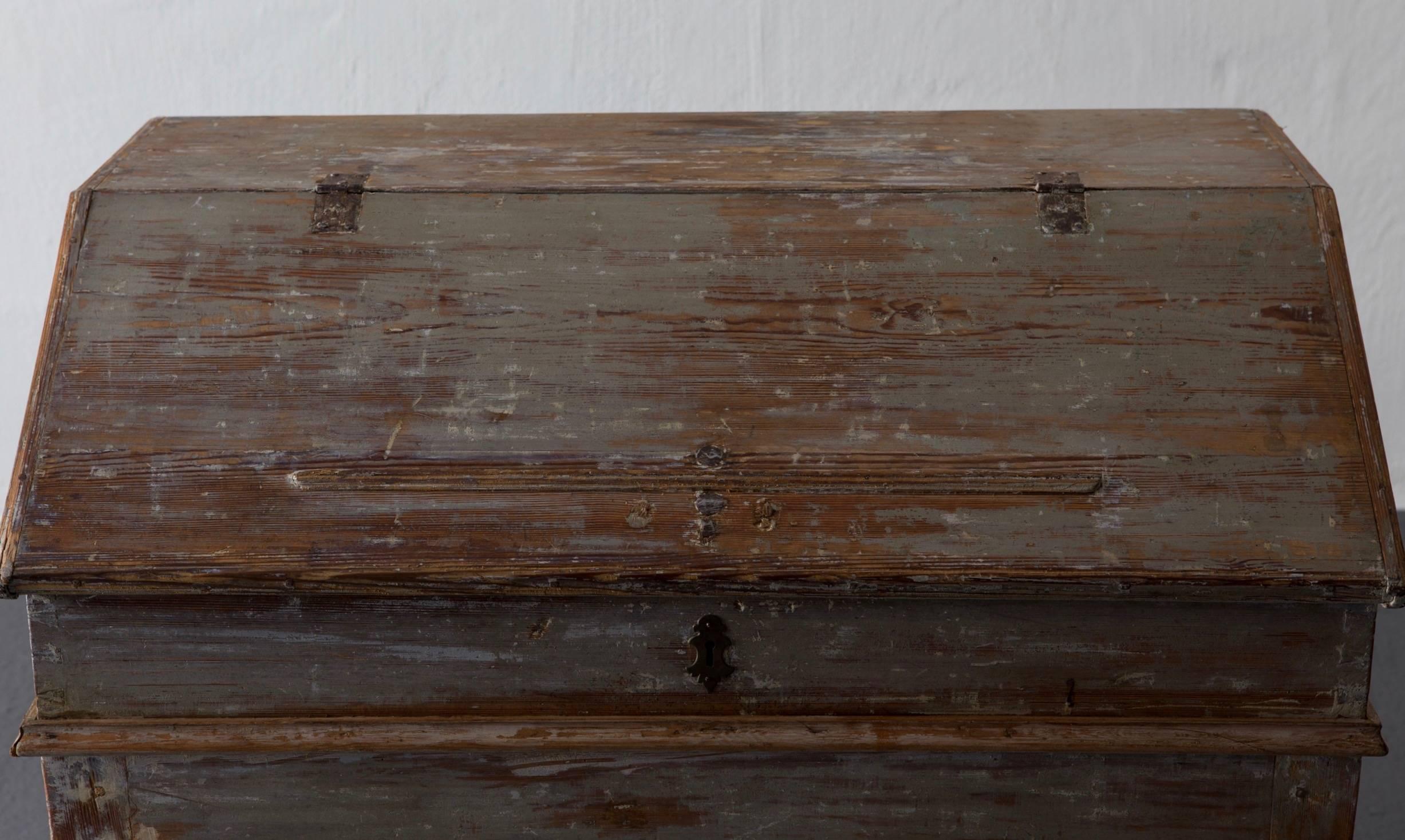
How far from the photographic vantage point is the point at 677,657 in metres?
1.88

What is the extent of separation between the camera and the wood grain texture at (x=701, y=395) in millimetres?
1803

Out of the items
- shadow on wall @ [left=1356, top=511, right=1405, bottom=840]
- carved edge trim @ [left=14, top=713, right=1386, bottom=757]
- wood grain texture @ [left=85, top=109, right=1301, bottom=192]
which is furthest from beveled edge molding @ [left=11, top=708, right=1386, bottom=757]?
wood grain texture @ [left=85, top=109, right=1301, bottom=192]

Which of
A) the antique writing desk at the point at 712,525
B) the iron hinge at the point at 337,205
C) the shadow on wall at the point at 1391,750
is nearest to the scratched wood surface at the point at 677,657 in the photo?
the antique writing desk at the point at 712,525

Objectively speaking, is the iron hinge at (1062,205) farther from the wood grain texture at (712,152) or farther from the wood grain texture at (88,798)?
the wood grain texture at (88,798)

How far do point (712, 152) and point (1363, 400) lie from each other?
3.45 ft

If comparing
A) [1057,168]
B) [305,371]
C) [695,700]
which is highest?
[1057,168]

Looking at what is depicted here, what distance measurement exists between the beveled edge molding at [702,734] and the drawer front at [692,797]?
0.04 meters

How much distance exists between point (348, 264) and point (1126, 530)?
1.16m

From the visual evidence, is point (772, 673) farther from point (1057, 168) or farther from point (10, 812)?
point (10, 812)

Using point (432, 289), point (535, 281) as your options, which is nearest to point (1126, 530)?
point (535, 281)

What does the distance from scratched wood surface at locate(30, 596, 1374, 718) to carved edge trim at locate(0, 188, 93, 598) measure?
0.31 ft

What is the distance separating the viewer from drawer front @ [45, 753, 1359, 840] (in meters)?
1.92

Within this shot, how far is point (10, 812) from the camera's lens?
2.53 m

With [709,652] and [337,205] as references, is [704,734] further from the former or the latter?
[337,205]
